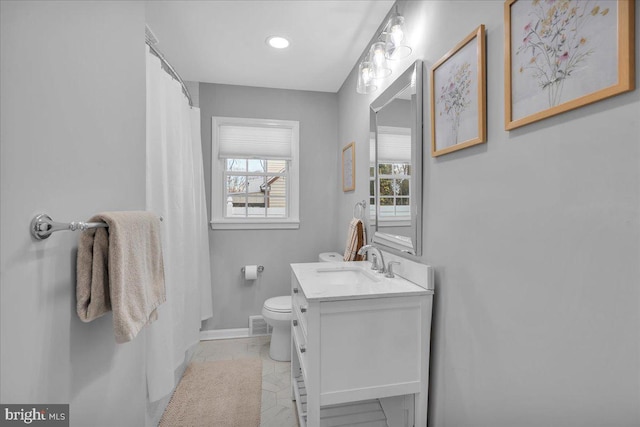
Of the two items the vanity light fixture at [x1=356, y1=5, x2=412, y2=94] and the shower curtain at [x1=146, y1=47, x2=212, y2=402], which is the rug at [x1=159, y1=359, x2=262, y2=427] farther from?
the vanity light fixture at [x1=356, y1=5, x2=412, y2=94]

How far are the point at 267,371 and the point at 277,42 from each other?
2539 mm

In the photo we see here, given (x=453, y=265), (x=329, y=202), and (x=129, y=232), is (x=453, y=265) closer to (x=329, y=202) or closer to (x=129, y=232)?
(x=129, y=232)

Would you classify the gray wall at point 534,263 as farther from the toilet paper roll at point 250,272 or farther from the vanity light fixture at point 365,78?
the toilet paper roll at point 250,272

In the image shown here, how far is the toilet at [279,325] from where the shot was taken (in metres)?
2.37

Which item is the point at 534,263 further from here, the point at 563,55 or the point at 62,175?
the point at 62,175

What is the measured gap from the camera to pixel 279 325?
240 cm

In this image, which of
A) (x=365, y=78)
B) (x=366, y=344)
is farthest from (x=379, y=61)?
(x=366, y=344)

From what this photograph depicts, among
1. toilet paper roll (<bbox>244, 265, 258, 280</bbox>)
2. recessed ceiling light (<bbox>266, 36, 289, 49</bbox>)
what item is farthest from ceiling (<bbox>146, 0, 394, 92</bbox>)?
toilet paper roll (<bbox>244, 265, 258, 280</bbox>)

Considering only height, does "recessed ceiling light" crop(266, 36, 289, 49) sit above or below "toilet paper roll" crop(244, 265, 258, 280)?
above

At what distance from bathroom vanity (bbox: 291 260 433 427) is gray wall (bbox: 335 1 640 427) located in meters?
0.08

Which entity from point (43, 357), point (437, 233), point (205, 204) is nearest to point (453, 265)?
point (437, 233)

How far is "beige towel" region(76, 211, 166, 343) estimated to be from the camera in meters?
0.94

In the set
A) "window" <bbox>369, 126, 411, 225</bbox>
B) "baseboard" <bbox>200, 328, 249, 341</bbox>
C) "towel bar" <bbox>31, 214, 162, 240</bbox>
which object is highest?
"window" <bbox>369, 126, 411, 225</bbox>

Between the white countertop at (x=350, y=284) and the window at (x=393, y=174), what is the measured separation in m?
0.35
